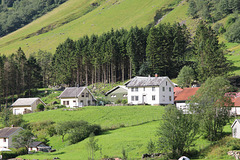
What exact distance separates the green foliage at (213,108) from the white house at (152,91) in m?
32.0

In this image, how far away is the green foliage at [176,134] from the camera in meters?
43.5

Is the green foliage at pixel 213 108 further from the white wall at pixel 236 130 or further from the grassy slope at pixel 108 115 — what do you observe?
the grassy slope at pixel 108 115

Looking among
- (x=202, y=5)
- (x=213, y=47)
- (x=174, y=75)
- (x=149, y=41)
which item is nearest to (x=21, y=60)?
(x=149, y=41)

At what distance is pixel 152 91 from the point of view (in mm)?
81500

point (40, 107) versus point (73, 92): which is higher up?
point (73, 92)

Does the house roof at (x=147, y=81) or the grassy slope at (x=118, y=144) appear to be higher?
the house roof at (x=147, y=81)

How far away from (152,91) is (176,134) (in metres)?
37.7

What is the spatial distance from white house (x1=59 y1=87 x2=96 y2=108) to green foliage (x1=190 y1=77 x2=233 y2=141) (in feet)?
140

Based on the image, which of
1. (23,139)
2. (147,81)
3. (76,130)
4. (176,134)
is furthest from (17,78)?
(176,134)

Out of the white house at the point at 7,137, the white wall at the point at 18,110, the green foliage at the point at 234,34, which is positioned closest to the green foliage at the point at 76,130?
the white house at the point at 7,137

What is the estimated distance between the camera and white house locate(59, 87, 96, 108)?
8638 cm

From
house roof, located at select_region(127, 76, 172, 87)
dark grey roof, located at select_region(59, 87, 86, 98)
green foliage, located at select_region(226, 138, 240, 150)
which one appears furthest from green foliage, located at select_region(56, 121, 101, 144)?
house roof, located at select_region(127, 76, 172, 87)

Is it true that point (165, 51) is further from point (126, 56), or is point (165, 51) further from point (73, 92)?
point (73, 92)

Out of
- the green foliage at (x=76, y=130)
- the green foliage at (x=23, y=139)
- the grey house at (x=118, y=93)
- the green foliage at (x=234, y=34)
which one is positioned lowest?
the green foliage at (x=23, y=139)
